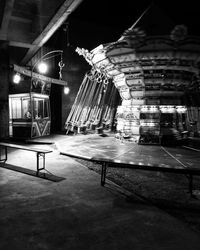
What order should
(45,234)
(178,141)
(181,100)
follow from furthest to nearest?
(181,100)
(178,141)
(45,234)

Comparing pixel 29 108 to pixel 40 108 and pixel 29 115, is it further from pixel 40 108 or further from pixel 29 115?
pixel 40 108

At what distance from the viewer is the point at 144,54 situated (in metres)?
9.69

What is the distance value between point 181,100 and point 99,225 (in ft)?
32.2

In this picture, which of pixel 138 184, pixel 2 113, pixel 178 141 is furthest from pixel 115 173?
pixel 2 113

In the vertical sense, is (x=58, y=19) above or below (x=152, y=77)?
above

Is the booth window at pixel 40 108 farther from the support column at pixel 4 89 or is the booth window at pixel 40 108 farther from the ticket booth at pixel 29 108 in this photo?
the support column at pixel 4 89

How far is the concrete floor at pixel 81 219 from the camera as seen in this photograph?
3.17 m

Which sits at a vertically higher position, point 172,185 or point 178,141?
point 178,141

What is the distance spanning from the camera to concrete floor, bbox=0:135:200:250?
3166 millimetres

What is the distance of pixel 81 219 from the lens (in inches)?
152

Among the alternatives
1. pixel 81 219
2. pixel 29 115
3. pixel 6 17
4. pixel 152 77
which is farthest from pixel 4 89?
pixel 81 219

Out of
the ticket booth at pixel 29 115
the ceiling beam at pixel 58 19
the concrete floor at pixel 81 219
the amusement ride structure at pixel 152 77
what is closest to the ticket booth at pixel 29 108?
the ticket booth at pixel 29 115

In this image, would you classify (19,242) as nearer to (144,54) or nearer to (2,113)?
(144,54)

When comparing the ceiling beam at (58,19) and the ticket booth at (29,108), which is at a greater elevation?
the ceiling beam at (58,19)
